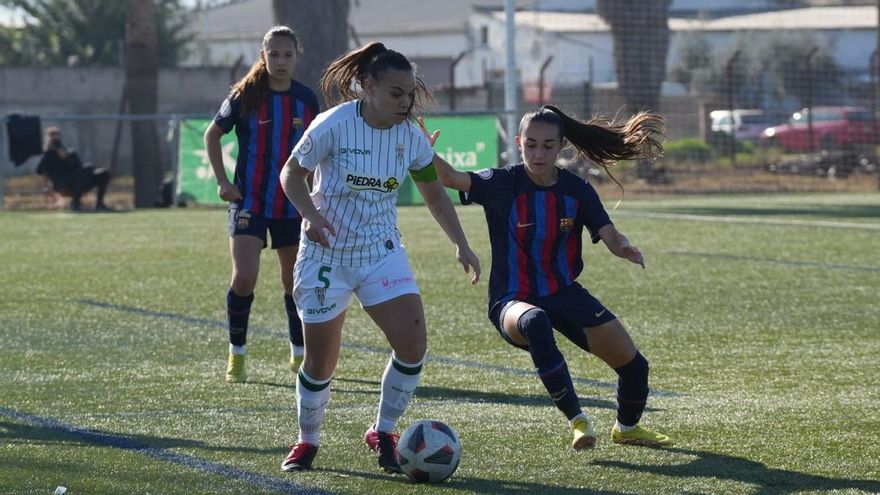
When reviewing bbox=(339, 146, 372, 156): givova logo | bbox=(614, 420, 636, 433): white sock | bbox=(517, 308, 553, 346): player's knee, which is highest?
bbox=(339, 146, 372, 156): givova logo

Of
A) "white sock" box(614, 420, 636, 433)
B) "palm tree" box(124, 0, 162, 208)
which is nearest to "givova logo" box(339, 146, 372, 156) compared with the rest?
"white sock" box(614, 420, 636, 433)

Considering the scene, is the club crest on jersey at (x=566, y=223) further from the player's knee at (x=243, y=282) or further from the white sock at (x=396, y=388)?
the player's knee at (x=243, y=282)

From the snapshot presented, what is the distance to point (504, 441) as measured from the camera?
6.23 m

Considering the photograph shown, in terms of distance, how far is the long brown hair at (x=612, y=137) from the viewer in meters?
6.43

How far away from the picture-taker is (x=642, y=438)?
241 inches

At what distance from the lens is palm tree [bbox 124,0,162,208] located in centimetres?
2681

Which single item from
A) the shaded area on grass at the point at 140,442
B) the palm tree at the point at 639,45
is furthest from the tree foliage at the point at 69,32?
the shaded area on grass at the point at 140,442

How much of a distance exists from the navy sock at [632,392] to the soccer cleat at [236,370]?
2461 mm

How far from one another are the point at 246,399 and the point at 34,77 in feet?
112

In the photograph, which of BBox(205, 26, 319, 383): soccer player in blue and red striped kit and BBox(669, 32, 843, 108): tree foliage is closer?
BBox(205, 26, 319, 383): soccer player in blue and red striped kit

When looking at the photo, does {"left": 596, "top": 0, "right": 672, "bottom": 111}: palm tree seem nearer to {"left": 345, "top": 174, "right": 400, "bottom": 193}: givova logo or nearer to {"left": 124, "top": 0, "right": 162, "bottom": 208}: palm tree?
{"left": 124, "top": 0, "right": 162, "bottom": 208}: palm tree

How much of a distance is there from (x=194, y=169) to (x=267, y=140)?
15964mm

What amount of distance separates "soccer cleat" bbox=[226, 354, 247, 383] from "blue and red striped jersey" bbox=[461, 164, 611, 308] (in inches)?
82.8

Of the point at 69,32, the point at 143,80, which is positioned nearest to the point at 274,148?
the point at 143,80
